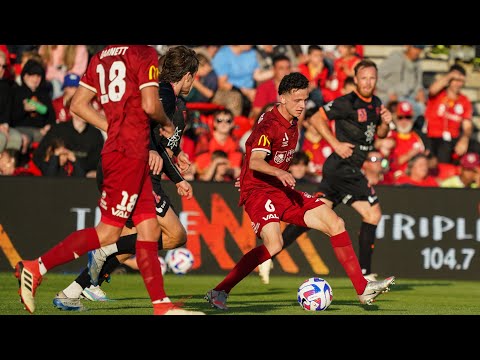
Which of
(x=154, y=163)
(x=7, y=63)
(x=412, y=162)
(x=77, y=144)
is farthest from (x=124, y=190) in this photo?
(x=412, y=162)

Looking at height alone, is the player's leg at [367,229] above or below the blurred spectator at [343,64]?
below

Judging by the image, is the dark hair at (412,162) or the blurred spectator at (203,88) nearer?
the dark hair at (412,162)

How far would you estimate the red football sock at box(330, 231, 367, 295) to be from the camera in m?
9.98

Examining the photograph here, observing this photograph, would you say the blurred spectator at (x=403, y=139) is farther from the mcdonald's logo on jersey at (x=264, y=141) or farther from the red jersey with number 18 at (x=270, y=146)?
the mcdonald's logo on jersey at (x=264, y=141)

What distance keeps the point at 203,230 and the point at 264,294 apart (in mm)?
3108

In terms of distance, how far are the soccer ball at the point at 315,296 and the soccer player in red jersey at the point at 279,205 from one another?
281mm

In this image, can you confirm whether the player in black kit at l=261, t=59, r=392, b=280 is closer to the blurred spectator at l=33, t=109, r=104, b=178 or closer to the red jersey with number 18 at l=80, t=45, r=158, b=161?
the blurred spectator at l=33, t=109, r=104, b=178

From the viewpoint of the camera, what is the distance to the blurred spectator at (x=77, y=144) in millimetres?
15914

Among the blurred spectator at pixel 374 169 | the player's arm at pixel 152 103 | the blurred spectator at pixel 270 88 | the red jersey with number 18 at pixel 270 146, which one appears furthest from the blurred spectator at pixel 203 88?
the player's arm at pixel 152 103

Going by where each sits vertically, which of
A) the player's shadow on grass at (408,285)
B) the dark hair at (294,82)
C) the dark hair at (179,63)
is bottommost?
the player's shadow on grass at (408,285)

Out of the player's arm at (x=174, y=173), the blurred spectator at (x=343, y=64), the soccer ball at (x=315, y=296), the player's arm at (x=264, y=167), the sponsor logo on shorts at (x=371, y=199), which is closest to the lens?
the player's arm at (x=264, y=167)

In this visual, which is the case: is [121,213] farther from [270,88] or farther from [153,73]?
[270,88]

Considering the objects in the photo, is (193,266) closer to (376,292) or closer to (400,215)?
(400,215)

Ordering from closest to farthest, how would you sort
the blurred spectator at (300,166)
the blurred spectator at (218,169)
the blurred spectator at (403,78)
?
the blurred spectator at (300,166) → the blurred spectator at (218,169) → the blurred spectator at (403,78)
